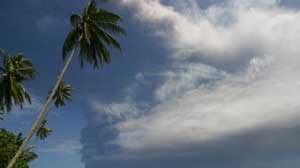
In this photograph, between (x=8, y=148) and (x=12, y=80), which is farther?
(x=8, y=148)

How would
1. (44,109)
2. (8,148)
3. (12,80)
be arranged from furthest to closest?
(8,148) → (12,80) → (44,109)

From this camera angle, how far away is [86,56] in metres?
34.4

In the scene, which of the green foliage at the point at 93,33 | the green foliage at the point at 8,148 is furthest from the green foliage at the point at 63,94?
the green foliage at the point at 93,33

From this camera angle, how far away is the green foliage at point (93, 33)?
3338 centimetres

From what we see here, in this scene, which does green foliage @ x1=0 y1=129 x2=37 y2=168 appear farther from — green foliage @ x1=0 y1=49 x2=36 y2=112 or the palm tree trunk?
the palm tree trunk

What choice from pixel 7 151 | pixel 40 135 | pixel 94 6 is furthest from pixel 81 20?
pixel 40 135

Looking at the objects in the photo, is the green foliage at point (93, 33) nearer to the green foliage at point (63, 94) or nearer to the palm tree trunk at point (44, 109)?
the palm tree trunk at point (44, 109)

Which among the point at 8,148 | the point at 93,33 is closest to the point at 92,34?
the point at 93,33

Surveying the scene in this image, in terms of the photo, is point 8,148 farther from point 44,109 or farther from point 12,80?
point 44,109

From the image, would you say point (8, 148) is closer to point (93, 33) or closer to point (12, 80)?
point (12, 80)

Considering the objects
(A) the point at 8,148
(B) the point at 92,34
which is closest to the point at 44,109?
(B) the point at 92,34

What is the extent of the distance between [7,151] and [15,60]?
15.5 m

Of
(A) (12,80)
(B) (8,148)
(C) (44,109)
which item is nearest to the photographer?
(C) (44,109)

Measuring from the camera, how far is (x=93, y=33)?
33.9 meters
